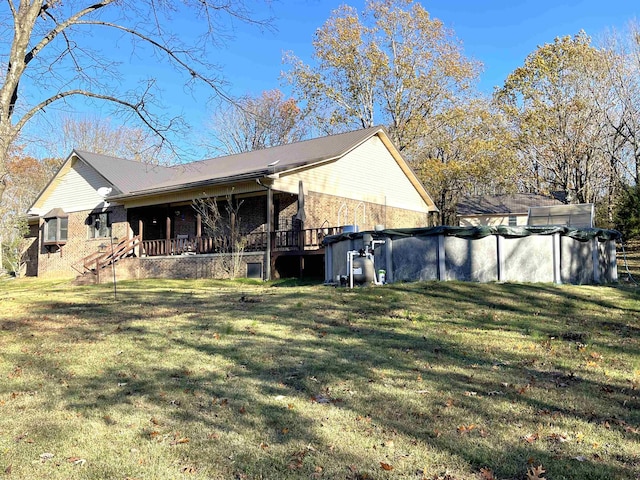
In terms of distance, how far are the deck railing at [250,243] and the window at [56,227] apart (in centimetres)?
684

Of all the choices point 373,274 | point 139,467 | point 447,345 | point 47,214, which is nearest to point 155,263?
point 47,214

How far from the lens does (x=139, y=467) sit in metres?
3.55

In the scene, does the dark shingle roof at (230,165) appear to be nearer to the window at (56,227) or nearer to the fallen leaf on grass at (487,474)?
the window at (56,227)

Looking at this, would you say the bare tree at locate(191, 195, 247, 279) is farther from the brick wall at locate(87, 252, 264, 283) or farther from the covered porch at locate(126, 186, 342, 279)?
the brick wall at locate(87, 252, 264, 283)

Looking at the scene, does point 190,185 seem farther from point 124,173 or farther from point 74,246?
point 74,246

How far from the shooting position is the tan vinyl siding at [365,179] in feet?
66.4

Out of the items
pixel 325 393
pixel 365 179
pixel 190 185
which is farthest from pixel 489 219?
pixel 325 393

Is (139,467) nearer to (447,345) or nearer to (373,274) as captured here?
(447,345)

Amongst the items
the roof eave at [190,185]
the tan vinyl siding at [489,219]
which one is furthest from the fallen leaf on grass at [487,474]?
the tan vinyl siding at [489,219]

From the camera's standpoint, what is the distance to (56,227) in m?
27.4

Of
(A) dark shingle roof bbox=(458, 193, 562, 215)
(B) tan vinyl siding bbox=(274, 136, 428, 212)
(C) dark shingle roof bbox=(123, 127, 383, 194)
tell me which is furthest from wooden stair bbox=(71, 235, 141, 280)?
(A) dark shingle roof bbox=(458, 193, 562, 215)

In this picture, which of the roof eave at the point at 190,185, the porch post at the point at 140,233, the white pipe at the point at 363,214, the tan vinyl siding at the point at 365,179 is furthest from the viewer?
the porch post at the point at 140,233

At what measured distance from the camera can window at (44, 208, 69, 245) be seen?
89.4ft

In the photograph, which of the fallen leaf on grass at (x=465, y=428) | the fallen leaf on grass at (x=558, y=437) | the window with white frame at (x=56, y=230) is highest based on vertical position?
the window with white frame at (x=56, y=230)
